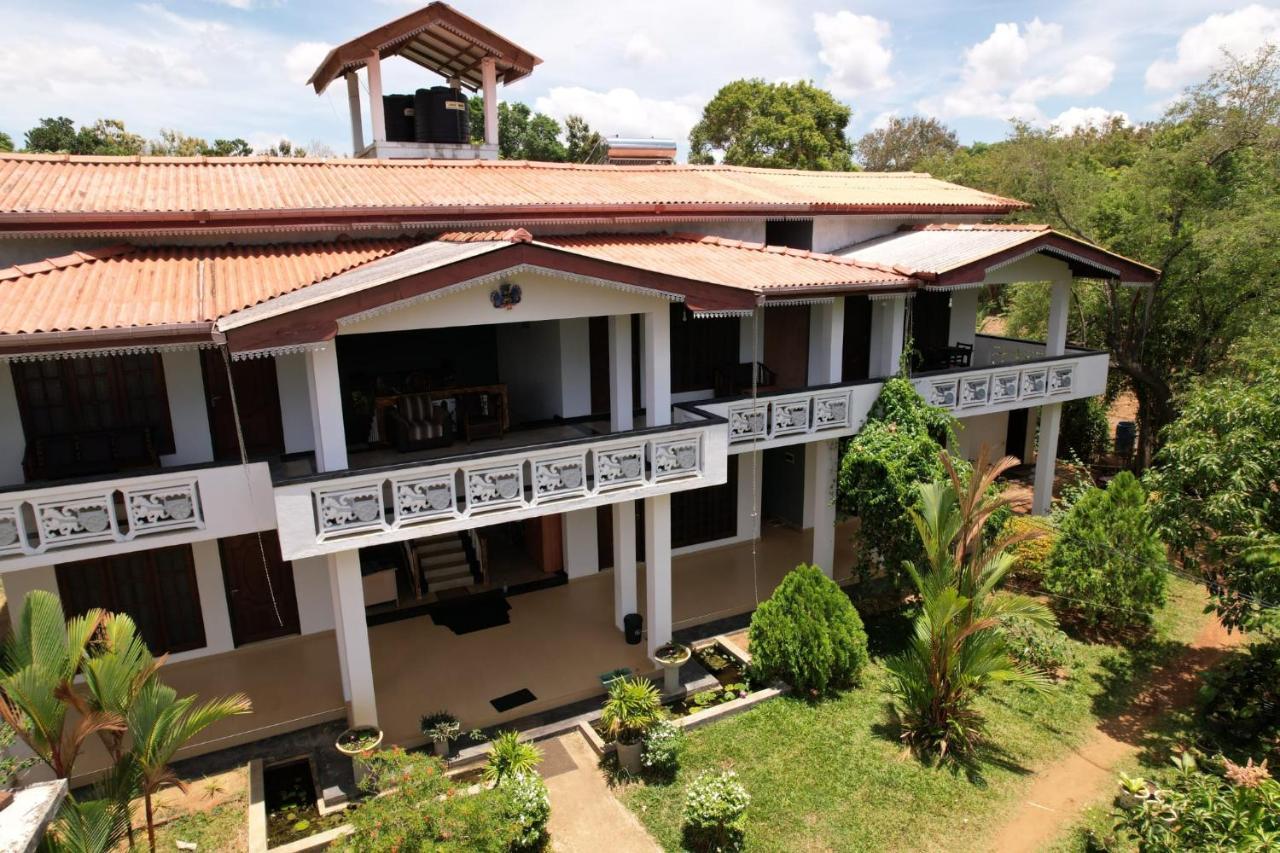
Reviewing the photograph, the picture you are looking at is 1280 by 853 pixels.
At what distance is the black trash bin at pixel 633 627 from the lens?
44.5 ft

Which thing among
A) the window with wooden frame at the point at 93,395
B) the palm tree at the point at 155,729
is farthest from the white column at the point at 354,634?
the window with wooden frame at the point at 93,395

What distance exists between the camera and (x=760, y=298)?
12.3m

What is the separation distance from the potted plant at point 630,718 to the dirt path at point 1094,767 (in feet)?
14.8

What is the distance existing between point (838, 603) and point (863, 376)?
7.31 metres

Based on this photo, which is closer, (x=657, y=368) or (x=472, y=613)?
(x=657, y=368)

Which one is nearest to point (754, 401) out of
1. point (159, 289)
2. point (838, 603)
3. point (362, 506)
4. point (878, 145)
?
point (838, 603)

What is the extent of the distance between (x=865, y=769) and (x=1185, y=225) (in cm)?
1630

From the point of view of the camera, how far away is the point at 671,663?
40.4 feet

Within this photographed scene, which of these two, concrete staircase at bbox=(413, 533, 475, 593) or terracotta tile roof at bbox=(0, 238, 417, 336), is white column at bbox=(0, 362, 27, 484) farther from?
concrete staircase at bbox=(413, 533, 475, 593)

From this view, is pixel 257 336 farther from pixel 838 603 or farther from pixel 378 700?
pixel 838 603

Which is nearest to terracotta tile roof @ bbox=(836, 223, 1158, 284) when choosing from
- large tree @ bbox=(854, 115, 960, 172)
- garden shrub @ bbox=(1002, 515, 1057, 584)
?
garden shrub @ bbox=(1002, 515, 1057, 584)

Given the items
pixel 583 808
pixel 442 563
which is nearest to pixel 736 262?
pixel 442 563

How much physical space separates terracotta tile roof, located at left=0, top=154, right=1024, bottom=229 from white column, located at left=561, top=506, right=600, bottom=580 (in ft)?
19.8

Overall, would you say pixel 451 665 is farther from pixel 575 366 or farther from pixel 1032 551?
pixel 1032 551
